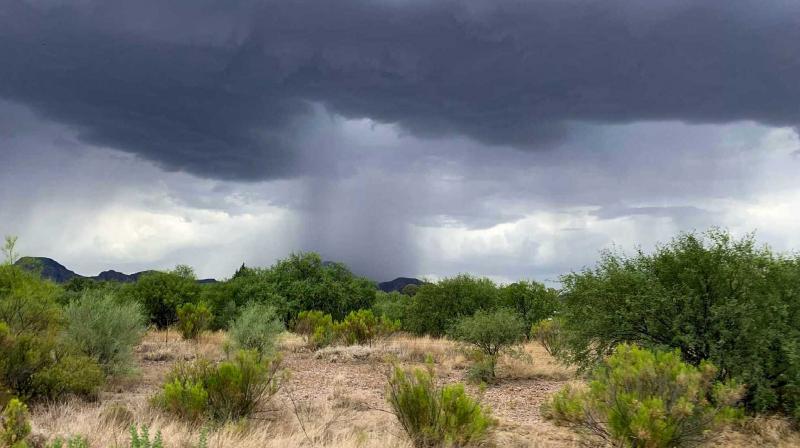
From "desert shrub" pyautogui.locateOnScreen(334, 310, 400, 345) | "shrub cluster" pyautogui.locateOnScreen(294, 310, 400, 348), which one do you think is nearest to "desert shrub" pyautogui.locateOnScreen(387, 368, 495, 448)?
"shrub cluster" pyautogui.locateOnScreen(294, 310, 400, 348)

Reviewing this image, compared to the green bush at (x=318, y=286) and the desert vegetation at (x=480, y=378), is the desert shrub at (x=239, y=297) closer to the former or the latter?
the green bush at (x=318, y=286)

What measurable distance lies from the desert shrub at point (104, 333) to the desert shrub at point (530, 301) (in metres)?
21.3

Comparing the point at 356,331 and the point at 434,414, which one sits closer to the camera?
the point at 434,414

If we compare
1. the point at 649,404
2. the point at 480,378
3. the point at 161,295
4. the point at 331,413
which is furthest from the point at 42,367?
the point at 161,295

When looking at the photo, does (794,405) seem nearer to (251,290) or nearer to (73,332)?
(73,332)

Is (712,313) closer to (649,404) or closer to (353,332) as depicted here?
(649,404)

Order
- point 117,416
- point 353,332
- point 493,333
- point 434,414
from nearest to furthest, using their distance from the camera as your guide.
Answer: point 434,414 < point 117,416 < point 493,333 < point 353,332

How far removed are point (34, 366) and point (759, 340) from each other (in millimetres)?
13627

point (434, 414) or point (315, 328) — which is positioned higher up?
point (315, 328)

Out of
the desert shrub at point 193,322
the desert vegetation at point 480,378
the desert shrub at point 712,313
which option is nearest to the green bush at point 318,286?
the desert shrub at point 193,322

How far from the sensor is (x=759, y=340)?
11.7 meters

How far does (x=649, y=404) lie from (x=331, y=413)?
5698 mm

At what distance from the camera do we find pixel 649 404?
789 cm

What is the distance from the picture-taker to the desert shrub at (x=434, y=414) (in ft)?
30.7
